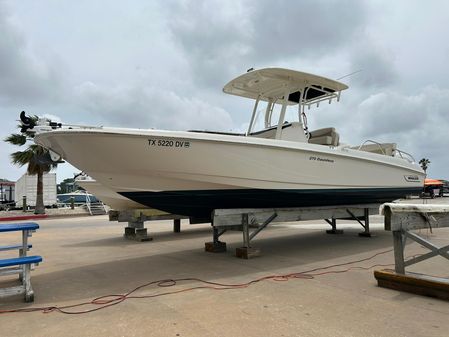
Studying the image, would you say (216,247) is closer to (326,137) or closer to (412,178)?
(326,137)

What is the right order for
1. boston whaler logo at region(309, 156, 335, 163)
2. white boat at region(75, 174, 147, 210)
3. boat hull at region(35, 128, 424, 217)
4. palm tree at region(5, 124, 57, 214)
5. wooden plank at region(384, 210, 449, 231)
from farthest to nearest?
1. palm tree at region(5, 124, 57, 214)
2. white boat at region(75, 174, 147, 210)
3. boston whaler logo at region(309, 156, 335, 163)
4. boat hull at region(35, 128, 424, 217)
5. wooden plank at region(384, 210, 449, 231)

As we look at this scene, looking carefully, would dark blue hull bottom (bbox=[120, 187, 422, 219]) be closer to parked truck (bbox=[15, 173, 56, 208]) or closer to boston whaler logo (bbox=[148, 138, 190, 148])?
boston whaler logo (bbox=[148, 138, 190, 148])

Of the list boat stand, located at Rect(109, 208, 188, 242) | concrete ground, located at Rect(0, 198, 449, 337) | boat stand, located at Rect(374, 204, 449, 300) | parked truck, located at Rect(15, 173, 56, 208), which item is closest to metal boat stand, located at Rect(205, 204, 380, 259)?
concrete ground, located at Rect(0, 198, 449, 337)

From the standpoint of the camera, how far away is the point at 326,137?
7246 mm

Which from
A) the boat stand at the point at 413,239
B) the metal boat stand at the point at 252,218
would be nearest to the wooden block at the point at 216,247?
the metal boat stand at the point at 252,218

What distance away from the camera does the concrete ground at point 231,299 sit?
3035 millimetres

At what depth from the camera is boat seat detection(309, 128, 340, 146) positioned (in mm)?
7258

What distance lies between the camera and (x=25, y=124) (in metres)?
5.13

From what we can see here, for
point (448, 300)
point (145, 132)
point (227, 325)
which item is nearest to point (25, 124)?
point (145, 132)

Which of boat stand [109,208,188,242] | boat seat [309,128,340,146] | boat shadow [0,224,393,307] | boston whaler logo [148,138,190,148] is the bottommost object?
boat shadow [0,224,393,307]

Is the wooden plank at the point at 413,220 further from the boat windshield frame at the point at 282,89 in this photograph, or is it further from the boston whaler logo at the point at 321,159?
the boat windshield frame at the point at 282,89

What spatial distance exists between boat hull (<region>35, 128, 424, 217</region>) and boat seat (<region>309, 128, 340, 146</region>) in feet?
1.19

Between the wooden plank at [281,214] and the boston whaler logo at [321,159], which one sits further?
the boston whaler logo at [321,159]

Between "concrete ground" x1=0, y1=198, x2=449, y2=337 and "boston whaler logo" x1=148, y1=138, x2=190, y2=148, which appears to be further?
"boston whaler logo" x1=148, y1=138, x2=190, y2=148
